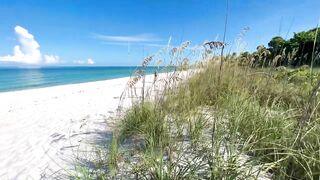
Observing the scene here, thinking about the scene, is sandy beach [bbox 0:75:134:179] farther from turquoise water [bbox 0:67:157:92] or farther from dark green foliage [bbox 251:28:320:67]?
dark green foliage [bbox 251:28:320:67]

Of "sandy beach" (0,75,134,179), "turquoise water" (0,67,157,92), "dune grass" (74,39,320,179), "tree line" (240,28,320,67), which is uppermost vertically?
"tree line" (240,28,320,67)

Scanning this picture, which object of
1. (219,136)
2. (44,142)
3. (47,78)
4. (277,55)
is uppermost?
(277,55)

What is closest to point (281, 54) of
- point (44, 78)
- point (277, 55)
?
point (277, 55)

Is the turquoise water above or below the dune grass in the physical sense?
below

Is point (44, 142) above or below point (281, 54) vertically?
below

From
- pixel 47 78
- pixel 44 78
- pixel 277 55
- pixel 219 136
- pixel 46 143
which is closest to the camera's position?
pixel 219 136

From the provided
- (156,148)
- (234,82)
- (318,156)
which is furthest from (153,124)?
(234,82)

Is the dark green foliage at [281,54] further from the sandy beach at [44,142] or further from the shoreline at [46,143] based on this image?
the sandy beach at [44,142]

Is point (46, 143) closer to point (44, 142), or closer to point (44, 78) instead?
point (44, 142)

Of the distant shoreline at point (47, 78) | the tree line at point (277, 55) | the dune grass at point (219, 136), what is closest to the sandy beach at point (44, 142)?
the dune grass at point (219, 136)

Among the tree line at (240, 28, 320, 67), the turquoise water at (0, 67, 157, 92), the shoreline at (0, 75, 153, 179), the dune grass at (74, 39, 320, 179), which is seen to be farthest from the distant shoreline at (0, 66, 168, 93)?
the tree line at (240, 28, 320, 67)

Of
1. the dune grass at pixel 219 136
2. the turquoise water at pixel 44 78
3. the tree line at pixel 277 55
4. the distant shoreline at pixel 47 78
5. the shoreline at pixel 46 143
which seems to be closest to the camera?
the dune grass at pixel 219 136

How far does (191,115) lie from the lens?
135 inches

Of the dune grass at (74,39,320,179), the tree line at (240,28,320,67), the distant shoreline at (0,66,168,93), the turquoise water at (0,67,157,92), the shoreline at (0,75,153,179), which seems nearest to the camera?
the dune grass at (74,39,320,179)
